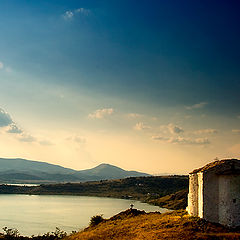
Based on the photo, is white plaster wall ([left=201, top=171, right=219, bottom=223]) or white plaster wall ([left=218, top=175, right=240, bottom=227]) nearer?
white plaster wall ([left=218, top=175, right=240, bottom=227])

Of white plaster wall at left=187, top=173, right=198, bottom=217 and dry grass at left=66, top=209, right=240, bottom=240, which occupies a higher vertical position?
white plaster wall at left=187, top=173, right=198, bottom=217

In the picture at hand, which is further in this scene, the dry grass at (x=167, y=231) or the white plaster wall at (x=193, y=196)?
the white plaster wall at (x=193, y=196)

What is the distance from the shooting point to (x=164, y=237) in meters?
26.2

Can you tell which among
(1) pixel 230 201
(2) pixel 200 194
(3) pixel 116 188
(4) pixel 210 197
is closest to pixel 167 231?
(2) pixel 200 194

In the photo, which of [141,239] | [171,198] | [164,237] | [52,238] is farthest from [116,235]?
[171,198]

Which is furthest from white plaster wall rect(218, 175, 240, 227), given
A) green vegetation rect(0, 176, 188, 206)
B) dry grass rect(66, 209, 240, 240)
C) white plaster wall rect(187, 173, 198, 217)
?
green vegetation rect(0, 176, 188, 206)

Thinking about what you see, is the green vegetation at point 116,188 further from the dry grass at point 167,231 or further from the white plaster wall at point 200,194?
the white plaster wall at point 200,194

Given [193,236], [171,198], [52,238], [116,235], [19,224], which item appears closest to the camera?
[193,236]

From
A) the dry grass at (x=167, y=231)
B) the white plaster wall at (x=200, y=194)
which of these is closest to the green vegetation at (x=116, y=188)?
the dry grass at (x=167, y=231)

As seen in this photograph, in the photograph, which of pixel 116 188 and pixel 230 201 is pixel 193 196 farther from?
pixel 116 188

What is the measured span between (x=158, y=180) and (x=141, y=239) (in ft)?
547

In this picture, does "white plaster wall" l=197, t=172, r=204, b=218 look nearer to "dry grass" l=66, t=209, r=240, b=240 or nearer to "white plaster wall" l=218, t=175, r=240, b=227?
"dry grass" l=66, t=209, r=240, b=240

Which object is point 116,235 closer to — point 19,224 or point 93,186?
point 19,224

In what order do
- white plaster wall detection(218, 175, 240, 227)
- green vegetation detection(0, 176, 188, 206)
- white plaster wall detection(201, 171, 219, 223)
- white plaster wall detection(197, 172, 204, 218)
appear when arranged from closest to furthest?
white plaster wall detection(218, 175, 240, 227) < white plaster wall detection(201, 171, 219, 223) < white plaster wall detection(197, 172, 204, 218) < green vegetation detection(0, 176, 188, 206)
